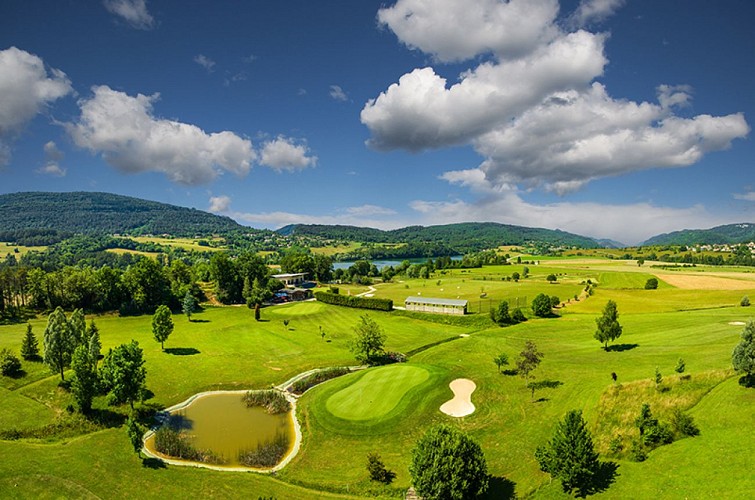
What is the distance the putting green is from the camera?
40.7 m

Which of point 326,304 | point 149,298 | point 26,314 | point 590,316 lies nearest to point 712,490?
point 590,316

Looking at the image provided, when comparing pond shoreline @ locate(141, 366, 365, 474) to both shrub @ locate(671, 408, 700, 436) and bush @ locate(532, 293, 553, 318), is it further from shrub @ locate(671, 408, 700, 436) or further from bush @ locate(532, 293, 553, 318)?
bush @ locate(532, 293, 553, 318)

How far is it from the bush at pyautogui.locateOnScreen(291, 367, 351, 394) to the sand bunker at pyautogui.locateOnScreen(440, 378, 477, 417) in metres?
18.8

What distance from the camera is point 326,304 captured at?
10438 centimetres

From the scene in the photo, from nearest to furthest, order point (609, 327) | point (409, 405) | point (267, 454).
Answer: point (267, 454)
point (409, 405)
point (609, 327)

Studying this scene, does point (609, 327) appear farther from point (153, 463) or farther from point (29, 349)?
point (29, 349)

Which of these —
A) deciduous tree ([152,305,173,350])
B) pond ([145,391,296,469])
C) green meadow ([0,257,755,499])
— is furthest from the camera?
deciduous tree ([152,305,173,350])

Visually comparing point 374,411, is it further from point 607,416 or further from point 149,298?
point 149,298

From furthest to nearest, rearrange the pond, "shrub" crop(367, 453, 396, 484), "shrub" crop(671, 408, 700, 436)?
the pond → "shrub" crop(367, 453, 396, 484) → "shrub" crop(671, 408, 700, 436)

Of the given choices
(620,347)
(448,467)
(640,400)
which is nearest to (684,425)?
(640,400)

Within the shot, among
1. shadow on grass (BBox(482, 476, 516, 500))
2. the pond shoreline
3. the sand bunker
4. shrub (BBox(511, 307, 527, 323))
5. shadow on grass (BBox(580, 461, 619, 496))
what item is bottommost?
the pond shoreline

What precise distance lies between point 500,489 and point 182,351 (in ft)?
182

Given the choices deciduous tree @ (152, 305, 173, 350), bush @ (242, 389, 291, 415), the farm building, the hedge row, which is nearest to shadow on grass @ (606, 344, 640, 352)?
the farm building

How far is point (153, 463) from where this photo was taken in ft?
107
